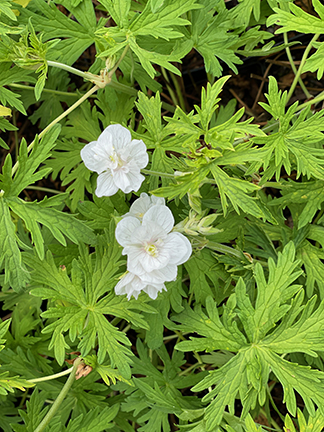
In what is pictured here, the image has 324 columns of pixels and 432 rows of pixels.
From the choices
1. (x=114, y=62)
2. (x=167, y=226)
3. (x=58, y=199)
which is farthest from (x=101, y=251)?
(x=114, y=62)

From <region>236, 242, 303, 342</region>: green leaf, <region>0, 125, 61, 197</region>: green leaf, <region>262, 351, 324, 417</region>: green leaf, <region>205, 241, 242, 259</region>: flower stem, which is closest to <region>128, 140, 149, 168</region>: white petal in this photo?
<region>0, 125, 61, 197</region>: green leaf

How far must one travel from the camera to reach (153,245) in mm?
1558

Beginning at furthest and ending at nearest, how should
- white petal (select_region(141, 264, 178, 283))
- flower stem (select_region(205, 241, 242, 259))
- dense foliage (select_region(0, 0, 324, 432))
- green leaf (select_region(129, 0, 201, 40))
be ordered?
flower stem (select_region(205, 241, 242, 259)) → green leaf (select_region(129, 0, 201, 40)) → dense foliage (select_region(0, 0, 324, 432)) → white petal (select_region(141, 264, 178, 283))

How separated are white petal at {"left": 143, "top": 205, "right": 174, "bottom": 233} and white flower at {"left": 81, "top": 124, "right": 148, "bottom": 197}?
117 mm

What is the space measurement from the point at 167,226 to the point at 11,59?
3.37 ft

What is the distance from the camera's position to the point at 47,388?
234cm

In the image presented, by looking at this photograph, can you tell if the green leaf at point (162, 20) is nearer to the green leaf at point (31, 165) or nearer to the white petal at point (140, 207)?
the green leaf at point (31, 165)

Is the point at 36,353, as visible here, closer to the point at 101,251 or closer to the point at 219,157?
the point at 101,251

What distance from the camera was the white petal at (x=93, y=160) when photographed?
1.54 meters

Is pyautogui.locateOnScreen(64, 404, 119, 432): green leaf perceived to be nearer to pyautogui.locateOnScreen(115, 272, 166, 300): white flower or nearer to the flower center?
pyautogui.locateOnScreen(115, 272, 166, 300): white flower

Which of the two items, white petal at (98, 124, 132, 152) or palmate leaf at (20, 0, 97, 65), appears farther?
palmate leaf at (20, 0, 97, 65)

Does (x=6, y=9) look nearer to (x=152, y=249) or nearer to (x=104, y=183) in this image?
(x=104, y=183)

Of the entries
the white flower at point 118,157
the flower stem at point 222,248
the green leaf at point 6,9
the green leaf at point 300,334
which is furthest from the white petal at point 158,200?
the green leaf at point 6,9

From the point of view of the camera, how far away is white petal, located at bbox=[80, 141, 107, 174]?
1.54m
